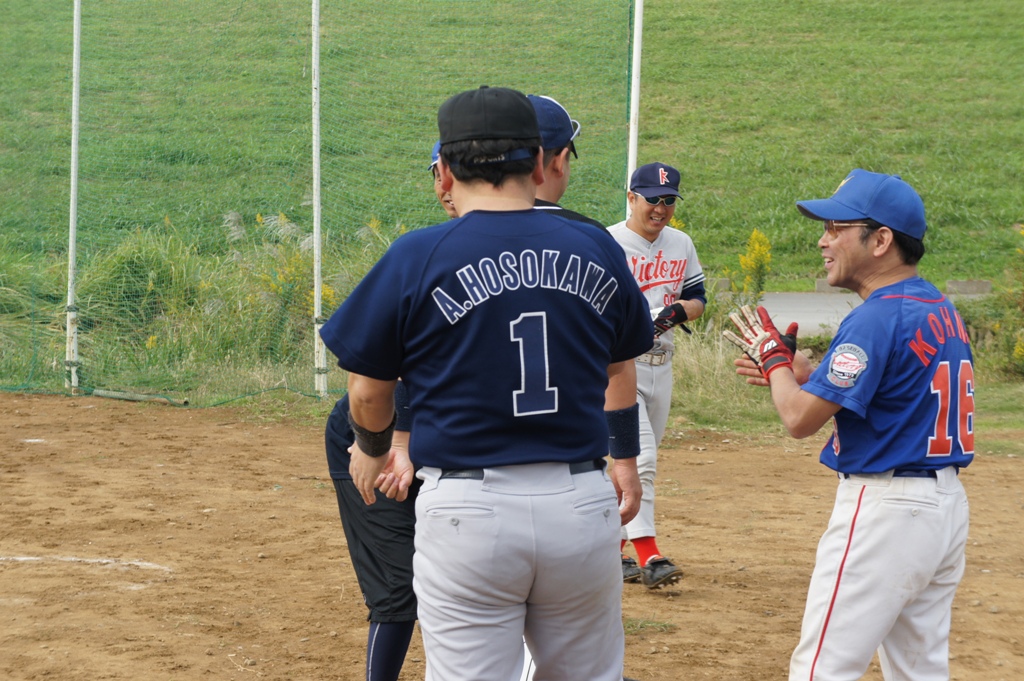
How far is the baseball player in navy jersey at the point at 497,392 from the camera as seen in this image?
99.3 inches

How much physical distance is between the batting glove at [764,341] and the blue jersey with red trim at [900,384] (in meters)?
0.19

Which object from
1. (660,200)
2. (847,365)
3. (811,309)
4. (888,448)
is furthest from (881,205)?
(811,309)

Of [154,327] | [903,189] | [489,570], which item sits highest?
[903,189]

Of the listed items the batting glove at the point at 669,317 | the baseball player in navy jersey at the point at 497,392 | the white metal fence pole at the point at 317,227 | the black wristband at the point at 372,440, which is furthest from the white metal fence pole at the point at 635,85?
the baseball player in navy jersey at the point at 497,392

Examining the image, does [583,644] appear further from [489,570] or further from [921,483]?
[921,483]

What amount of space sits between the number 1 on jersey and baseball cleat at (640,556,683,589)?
3.19 meters

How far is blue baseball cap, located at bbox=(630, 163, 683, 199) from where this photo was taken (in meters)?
5.77

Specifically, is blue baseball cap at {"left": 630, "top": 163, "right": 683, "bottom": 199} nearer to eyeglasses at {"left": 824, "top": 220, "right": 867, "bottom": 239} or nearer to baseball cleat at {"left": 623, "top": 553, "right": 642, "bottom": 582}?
baseball cleat at {"left": 623, "top": 553, "right": 642, "bottom": 582}

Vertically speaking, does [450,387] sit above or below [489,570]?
above

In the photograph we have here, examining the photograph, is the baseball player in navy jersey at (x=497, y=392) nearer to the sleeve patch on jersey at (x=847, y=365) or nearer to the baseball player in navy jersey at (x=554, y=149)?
the baseball player in navy jersey at (x=554, y=149)

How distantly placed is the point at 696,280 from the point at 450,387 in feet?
12.3

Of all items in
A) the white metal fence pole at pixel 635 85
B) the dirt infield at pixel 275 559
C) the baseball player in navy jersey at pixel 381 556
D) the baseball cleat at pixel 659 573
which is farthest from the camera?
the white metal fence pole at pixel 635 85

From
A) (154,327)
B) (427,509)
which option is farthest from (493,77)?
(427,509)

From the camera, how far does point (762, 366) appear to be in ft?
11.2
